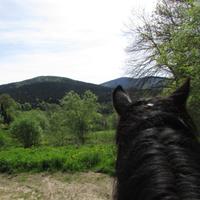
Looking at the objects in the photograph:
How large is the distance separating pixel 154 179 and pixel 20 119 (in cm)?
4374

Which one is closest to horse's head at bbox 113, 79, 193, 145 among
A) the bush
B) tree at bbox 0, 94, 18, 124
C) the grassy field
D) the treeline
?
the grassy field

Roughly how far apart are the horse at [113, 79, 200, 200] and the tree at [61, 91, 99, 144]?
41837 millimetres

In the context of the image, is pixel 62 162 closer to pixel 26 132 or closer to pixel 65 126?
pixel 26 132

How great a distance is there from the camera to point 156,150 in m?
1.32

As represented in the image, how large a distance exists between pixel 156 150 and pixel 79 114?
44.1m

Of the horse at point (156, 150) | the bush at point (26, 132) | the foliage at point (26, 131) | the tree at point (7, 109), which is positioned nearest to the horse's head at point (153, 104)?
the horse at point (156, 150)

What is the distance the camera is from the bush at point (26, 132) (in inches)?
1687

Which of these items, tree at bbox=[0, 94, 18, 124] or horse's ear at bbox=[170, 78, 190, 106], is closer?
horse's ear at bbox=[170, 78, 190, 106]

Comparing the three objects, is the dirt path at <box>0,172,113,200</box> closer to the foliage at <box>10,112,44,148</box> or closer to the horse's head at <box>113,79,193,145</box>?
the horse's head at <box>113,79,193,145</box>

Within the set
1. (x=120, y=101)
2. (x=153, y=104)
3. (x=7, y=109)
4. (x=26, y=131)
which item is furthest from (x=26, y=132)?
(x=153, y=104)

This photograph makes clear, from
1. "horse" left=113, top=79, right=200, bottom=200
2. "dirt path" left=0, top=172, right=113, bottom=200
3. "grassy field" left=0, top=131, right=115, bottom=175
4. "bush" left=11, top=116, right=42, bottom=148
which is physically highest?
"horse" left=113, top=79, right=200, bottom=200

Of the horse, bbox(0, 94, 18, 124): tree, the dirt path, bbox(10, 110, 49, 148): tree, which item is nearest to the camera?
the horse

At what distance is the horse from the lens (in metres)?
1.18

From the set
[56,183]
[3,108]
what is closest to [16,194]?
[56,183]
